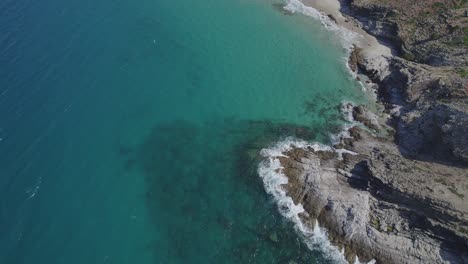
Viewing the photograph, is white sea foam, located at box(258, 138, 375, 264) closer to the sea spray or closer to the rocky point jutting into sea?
the sea spray

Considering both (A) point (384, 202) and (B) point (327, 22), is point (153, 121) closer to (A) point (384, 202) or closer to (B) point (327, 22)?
(A) point (384, 202)

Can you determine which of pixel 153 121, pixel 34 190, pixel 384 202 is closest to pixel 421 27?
pixel 384 202

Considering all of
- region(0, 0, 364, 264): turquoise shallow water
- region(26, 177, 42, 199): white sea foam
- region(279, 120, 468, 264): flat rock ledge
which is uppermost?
region(279, 120, 468, 264): flat rock ledge

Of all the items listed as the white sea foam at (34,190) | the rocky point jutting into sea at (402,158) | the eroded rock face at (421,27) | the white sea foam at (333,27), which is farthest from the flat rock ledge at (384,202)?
the white sea foam at (34,190)

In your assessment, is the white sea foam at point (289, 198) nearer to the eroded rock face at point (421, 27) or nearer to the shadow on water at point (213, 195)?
the shadow on water at point (213, 195)

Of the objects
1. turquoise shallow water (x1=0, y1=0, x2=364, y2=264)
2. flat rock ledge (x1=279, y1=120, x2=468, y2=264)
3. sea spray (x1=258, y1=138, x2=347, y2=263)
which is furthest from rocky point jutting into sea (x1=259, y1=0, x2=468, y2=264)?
turquoise shallow water (x1=0, y1=0, x2=364, y2=264)

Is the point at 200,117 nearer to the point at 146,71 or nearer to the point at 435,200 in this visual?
the point at 146,71
